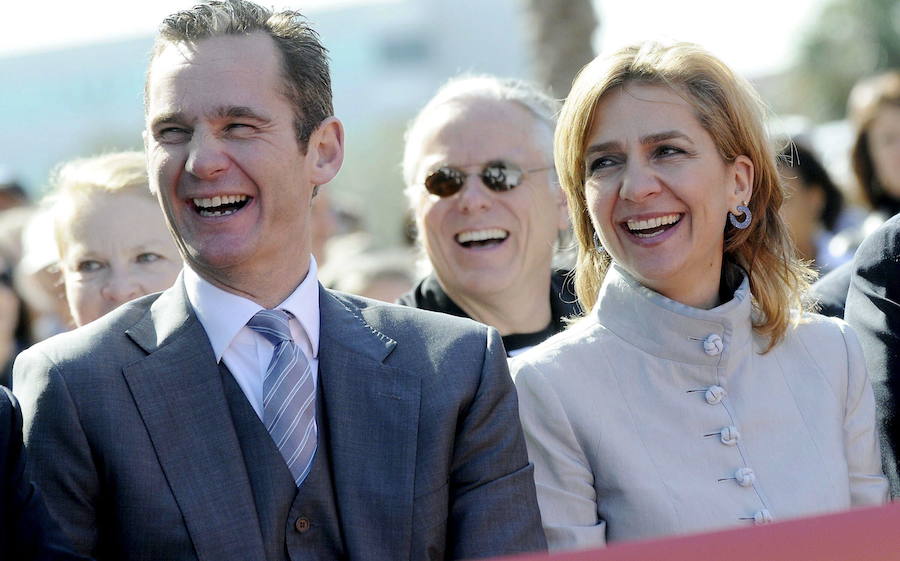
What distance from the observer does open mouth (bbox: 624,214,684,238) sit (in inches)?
130

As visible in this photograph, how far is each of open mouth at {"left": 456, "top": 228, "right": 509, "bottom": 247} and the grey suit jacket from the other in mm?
1314

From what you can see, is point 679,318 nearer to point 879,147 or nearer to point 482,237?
point 482,237

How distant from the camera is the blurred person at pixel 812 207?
6648 millimetres

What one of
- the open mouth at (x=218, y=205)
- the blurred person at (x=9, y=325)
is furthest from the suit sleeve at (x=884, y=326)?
the blurred person at (x=9, y=325)

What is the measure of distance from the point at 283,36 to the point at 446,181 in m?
1.39

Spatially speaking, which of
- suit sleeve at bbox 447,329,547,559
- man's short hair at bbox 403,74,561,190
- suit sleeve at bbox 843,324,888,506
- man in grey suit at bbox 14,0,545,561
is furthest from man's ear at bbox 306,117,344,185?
suit sleeve at bbox 843,324,888,506

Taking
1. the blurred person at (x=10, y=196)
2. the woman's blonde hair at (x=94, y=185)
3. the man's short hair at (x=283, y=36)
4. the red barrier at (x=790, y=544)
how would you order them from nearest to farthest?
the red barrier at (x=790, y=544)
the man's short hair at (x=283, y=36)
the woman's blonde hair at (x=94, y=185)
the blurred person at (x=10, y=196)

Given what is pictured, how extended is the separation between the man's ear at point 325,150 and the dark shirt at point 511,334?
1.20 m

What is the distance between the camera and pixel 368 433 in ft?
9.32

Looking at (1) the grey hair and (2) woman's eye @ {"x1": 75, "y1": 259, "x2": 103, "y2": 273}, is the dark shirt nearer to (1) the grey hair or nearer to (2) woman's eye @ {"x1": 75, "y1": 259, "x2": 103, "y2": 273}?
(1) the grey hair

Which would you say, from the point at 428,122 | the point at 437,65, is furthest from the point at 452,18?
the point at 428,122

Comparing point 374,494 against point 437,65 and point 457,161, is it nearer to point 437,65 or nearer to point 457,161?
point 457,161

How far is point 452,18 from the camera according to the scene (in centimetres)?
6175

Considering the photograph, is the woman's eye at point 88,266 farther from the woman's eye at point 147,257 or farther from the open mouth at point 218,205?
the open mouth at point 218,205
